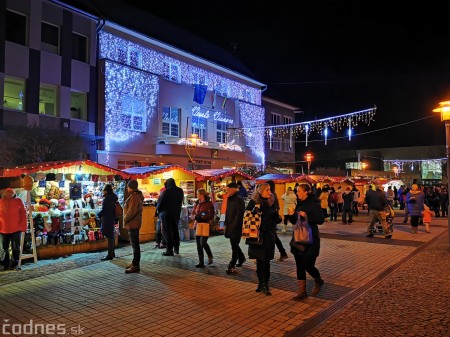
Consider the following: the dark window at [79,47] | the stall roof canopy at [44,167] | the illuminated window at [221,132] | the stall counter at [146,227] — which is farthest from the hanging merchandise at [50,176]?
the illuminated window at [221,132]

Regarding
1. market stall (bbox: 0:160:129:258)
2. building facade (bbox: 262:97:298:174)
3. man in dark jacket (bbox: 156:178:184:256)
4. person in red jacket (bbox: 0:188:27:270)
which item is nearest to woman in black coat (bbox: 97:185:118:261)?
man in dark jacket (bbox: 156:178:184:256)

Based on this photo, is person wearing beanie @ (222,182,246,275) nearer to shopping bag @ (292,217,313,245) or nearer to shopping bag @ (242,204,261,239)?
shopping bag @ (242,204,261,239)

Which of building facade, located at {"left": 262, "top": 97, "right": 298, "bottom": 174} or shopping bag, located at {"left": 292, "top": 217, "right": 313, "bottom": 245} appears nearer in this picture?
shopping bag, located at {"left": 292, "top": 217, "right": 313, "bottom": 245}

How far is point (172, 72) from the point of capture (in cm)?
2372

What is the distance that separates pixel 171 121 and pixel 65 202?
1362 centimetres

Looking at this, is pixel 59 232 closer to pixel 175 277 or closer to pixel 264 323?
pixel 175 277

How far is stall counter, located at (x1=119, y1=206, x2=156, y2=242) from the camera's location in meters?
11.8

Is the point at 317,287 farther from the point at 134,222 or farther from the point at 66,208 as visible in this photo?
the point at 66,208

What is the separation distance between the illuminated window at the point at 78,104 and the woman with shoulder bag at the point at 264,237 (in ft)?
48.2

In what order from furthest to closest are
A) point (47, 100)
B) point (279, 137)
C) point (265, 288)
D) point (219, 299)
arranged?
point (279, 137), point (47, 100), point (265, 288), point (219, 299)

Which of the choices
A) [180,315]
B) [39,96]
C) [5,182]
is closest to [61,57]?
[39,96]

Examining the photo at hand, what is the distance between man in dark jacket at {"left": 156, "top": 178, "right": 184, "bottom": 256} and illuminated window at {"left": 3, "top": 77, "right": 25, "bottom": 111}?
10.4m

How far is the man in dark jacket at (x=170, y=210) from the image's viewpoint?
9445 millimetres

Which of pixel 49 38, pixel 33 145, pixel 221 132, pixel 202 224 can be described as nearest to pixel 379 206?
pixel 202 224
